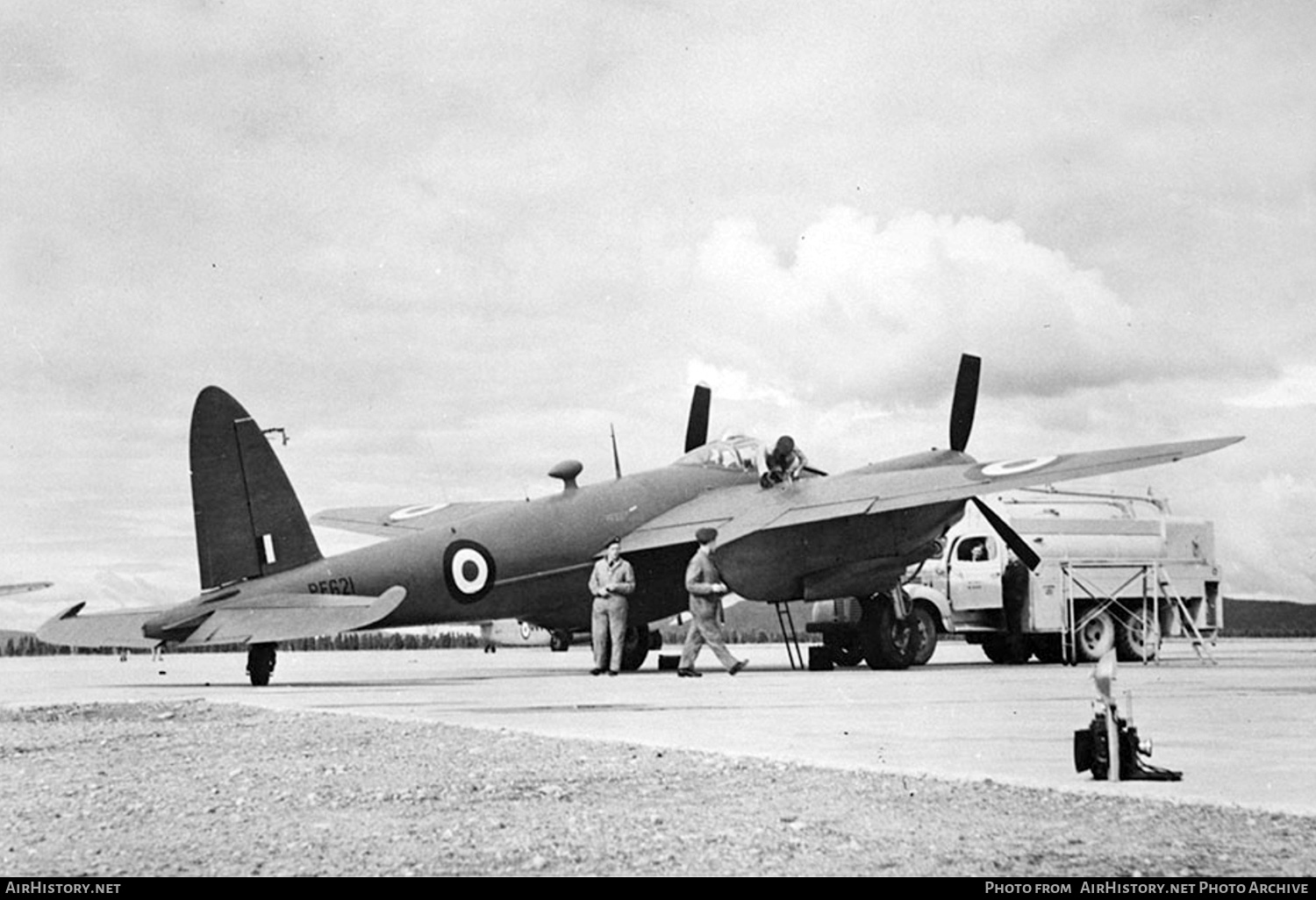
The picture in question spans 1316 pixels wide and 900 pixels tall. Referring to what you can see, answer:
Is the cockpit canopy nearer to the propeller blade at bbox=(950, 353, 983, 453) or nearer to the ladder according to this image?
the propeller blade at bbox=(950, 353, 983, 453)

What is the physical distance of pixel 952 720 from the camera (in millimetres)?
11508

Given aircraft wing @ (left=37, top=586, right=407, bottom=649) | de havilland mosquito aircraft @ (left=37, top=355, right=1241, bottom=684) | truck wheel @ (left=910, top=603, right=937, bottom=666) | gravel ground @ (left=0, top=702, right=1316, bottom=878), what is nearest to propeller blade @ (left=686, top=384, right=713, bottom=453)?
de havilland mosquito aircraft @ (left=37, top=355, right=1241, bottom=684)

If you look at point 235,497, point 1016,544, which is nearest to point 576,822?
point 235,497

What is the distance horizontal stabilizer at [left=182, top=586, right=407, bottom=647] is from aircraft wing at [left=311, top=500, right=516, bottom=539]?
29.9ft

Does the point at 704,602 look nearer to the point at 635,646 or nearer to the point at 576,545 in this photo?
the point at 576,545

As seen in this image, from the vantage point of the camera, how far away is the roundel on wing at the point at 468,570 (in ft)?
62.5

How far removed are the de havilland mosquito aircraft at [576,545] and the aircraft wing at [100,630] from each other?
24 millimetres

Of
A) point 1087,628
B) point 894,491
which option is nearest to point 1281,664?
point 1087,628

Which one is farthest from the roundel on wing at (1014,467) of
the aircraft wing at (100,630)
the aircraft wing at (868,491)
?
the aircraft wing at (100,630)

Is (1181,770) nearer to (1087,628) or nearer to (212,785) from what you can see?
(212,785)

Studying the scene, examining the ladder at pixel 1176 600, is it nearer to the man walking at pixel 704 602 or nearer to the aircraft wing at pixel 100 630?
the man walking at pixel 704 602

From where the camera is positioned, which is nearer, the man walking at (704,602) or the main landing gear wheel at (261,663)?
the main landing gear wheel at (261,663)

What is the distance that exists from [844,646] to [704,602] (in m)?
3.61

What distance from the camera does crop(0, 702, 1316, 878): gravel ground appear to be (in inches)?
209
